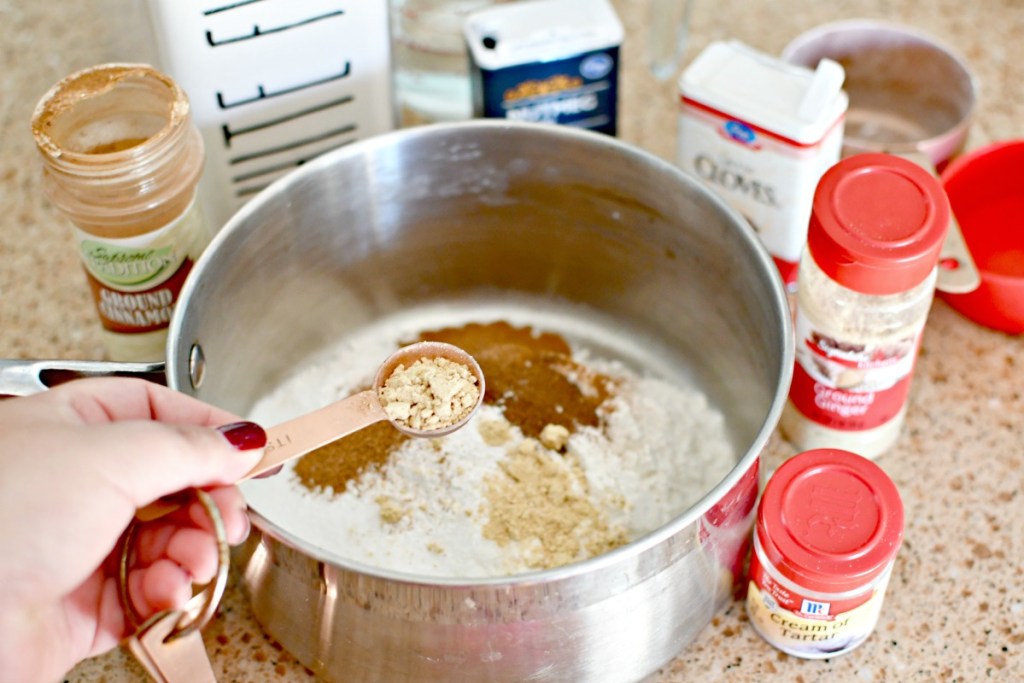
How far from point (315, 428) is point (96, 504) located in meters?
0.15

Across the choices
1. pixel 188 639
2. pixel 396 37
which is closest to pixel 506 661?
pixel 188 639

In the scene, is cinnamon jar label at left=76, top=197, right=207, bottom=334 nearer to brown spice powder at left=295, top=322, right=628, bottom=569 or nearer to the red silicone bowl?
brown spice powder at left=295, top=322, right=628, bottom=569

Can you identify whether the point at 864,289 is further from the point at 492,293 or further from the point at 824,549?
the point at 492,293

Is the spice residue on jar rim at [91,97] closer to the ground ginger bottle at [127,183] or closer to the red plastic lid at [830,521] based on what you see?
the ground ginger bottle at [127,183]

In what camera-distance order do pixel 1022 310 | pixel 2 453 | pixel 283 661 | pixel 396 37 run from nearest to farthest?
pixel 2 453, pixel 283 661, pixel 1022 310, pixel 396 37

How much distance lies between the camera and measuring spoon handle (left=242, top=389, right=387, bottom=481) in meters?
0.63

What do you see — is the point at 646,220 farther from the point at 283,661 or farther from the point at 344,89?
the point at 283,661

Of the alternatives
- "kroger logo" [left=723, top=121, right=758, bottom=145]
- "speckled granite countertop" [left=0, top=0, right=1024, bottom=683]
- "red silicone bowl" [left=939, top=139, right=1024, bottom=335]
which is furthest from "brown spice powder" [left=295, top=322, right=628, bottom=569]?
"red silicone bowl" [left=939, top=139, right=1024, bottom=335]

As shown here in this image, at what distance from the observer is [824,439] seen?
824mm

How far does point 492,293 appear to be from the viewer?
3.28 feet

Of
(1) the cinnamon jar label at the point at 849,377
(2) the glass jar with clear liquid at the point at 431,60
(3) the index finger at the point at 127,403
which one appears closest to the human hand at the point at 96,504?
(3) the index finger at the point at 127,403

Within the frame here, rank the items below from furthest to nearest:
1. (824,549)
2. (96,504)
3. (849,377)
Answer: (849,377) < (824,549) < (96,504)

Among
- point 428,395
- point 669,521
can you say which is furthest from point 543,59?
point 669,521

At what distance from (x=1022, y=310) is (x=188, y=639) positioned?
2.21 ft
